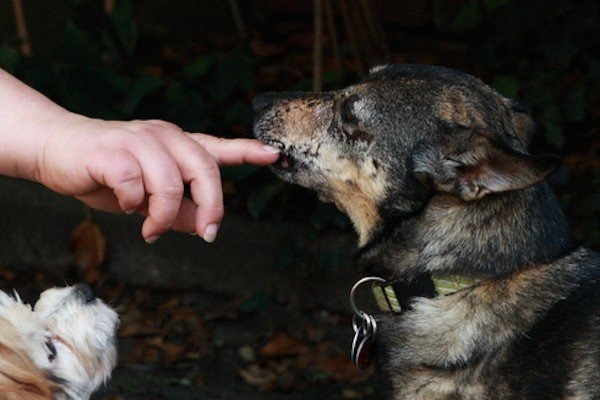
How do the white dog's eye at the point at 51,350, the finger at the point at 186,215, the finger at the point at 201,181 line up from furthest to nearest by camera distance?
the white dog's eye at the point at 51,350, the finger at the point at 186,215, the finger at the point at 201,181

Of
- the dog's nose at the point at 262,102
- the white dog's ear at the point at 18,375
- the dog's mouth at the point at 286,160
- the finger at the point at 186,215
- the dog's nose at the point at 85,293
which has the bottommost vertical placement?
the dog's nose at the point at 85,293

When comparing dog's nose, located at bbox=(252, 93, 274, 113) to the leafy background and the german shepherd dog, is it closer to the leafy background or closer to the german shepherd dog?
the german shepherd dog

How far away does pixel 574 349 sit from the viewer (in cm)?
329

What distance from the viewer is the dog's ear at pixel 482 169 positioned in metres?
3.11

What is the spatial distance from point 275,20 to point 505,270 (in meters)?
5.33

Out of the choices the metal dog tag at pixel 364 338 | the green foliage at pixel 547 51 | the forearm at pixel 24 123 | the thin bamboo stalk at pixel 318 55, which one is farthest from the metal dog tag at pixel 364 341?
the green foliage at pixel 547 51

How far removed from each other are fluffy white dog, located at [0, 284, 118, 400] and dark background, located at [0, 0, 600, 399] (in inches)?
82.7

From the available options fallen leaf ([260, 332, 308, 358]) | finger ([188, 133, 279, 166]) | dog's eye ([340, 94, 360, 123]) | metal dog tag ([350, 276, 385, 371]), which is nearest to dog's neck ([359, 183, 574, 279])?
metal dog tag ([350, 276, 385, 371])

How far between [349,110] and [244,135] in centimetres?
155

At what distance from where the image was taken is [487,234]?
11.3ft

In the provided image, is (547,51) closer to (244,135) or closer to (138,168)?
(244,135)

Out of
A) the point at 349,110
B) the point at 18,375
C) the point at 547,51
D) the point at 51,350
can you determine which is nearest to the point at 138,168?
the point at 18,375

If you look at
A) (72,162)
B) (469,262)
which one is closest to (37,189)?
(469,262)

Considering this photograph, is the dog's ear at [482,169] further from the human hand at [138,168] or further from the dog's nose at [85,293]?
the dog's nose at [85,293]
